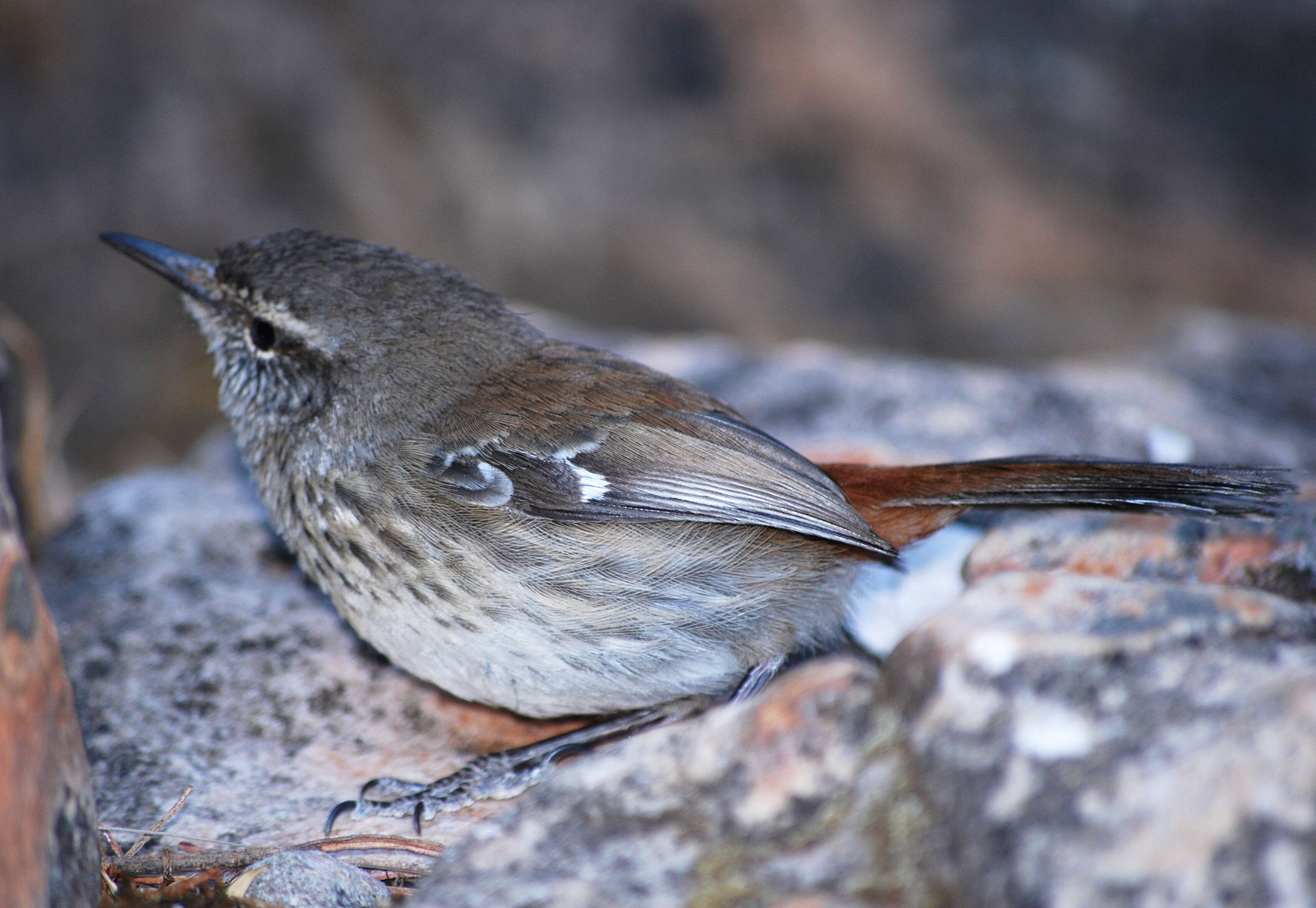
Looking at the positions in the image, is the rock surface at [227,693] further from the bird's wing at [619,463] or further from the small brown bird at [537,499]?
the bird's wing at [619,463]

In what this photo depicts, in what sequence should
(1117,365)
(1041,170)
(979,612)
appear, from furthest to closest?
(1041,170)
(1117,365)
(979,612)

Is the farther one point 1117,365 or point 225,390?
point 1117,365

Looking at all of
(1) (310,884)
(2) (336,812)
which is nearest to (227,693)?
(2) (336,812)

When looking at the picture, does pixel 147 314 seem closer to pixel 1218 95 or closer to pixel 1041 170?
pixel 1041 170

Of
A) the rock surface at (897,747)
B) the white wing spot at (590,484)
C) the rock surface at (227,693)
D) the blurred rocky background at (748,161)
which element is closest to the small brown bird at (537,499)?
the white wing spot at (590,484)

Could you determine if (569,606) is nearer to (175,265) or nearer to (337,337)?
(337,337)

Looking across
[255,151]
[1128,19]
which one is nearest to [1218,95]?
[1128,19]
